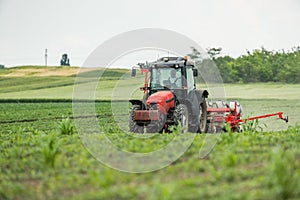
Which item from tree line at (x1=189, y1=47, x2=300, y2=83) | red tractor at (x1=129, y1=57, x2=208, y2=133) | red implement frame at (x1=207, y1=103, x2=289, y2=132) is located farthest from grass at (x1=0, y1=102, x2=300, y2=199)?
tree line at (x1=189, y1=47, x2=300, y2=83)

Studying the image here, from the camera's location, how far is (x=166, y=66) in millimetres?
15000

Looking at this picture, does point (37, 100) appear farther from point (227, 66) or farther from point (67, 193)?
point (67, 193)

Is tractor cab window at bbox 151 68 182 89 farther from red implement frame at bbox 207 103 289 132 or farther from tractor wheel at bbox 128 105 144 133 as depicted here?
red implement frame at bbox 207 103 289 132

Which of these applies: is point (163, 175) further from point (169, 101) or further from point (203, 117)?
point (203, 117)

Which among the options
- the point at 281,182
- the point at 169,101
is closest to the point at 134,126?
the point at 169,101

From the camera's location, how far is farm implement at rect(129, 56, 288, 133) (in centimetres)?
1424

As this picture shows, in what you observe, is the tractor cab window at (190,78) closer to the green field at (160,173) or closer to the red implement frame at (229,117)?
the red implement frame at (229,117)

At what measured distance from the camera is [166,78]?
15.1 metres

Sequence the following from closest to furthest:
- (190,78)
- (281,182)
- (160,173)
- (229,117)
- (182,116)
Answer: (281,182) < (160,173) < (182,116) < (190,78) < (229,117)

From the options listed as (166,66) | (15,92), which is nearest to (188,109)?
(166,66)

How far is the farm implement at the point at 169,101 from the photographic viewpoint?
14.2 meters

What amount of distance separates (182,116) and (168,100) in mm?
607

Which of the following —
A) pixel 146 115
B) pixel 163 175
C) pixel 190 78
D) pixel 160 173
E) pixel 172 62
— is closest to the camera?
pixel 163 175

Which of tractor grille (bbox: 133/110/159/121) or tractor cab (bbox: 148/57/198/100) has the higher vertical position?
tractor cab (bbox: 148/57/198/100)
